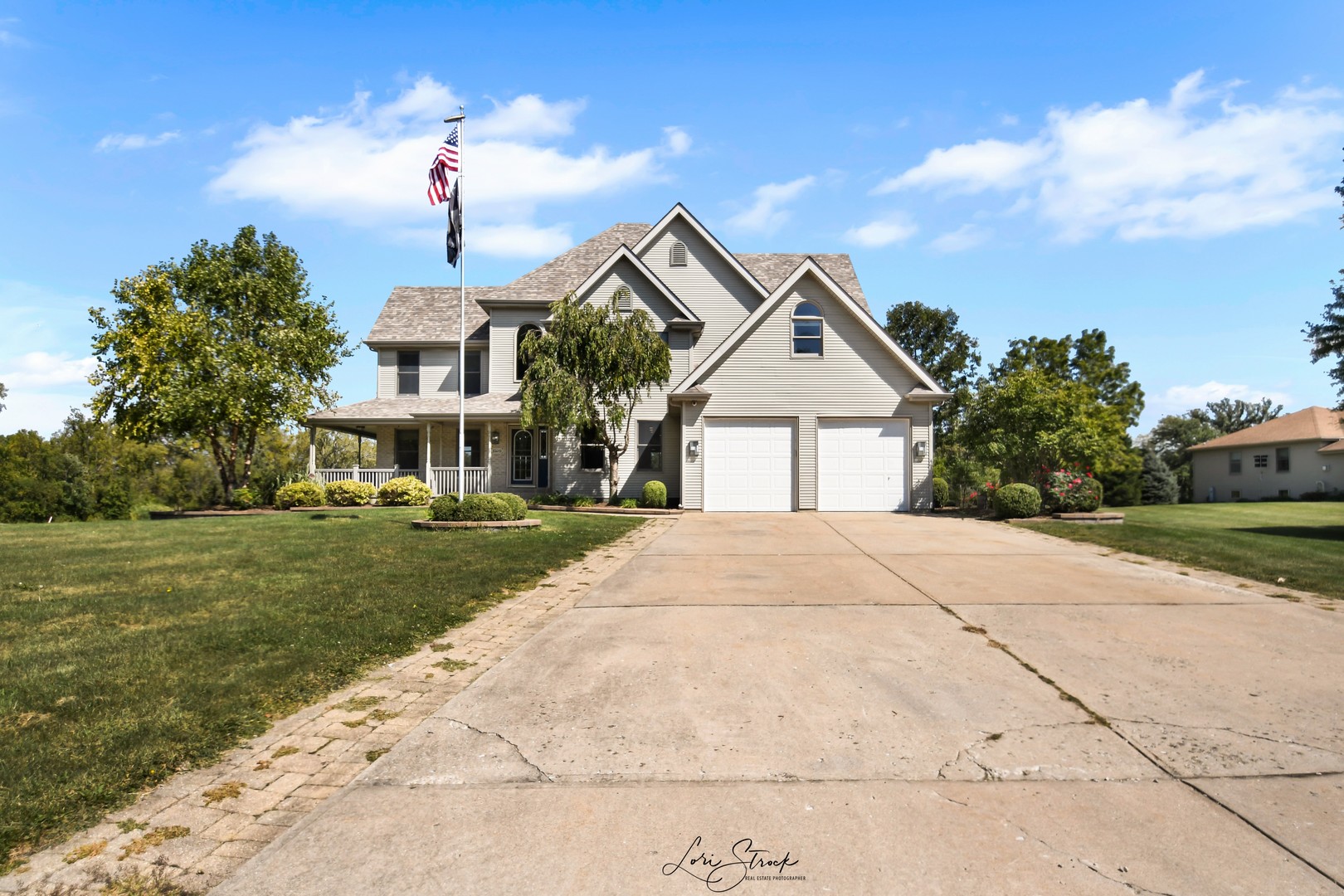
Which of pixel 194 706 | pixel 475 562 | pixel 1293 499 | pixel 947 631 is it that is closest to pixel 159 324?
pixel 475 562

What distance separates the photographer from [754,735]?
4.12 meters

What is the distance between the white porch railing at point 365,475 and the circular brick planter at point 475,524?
10697mm

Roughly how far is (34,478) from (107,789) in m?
32.6

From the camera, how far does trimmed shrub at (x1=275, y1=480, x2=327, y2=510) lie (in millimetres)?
22469

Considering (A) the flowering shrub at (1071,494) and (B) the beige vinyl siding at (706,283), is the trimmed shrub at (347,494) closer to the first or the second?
(B) the beige vinyl siding at (706,283)

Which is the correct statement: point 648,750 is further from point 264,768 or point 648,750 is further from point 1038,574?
point 1038,574

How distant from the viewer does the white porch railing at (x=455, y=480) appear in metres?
24.5

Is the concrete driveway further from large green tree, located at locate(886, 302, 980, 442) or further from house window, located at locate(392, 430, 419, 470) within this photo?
large green tree, located at locate(886, 302, 980, 442)

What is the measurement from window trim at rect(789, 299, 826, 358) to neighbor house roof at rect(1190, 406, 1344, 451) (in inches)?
1236

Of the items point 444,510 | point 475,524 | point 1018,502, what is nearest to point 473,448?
point 444,510

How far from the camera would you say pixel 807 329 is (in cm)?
2144

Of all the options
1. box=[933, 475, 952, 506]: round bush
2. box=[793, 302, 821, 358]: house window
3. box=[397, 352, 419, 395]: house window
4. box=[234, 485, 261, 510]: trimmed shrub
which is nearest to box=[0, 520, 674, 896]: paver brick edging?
box=[793, 302, 821, 358]: house window

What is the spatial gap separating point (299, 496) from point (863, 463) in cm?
1716
